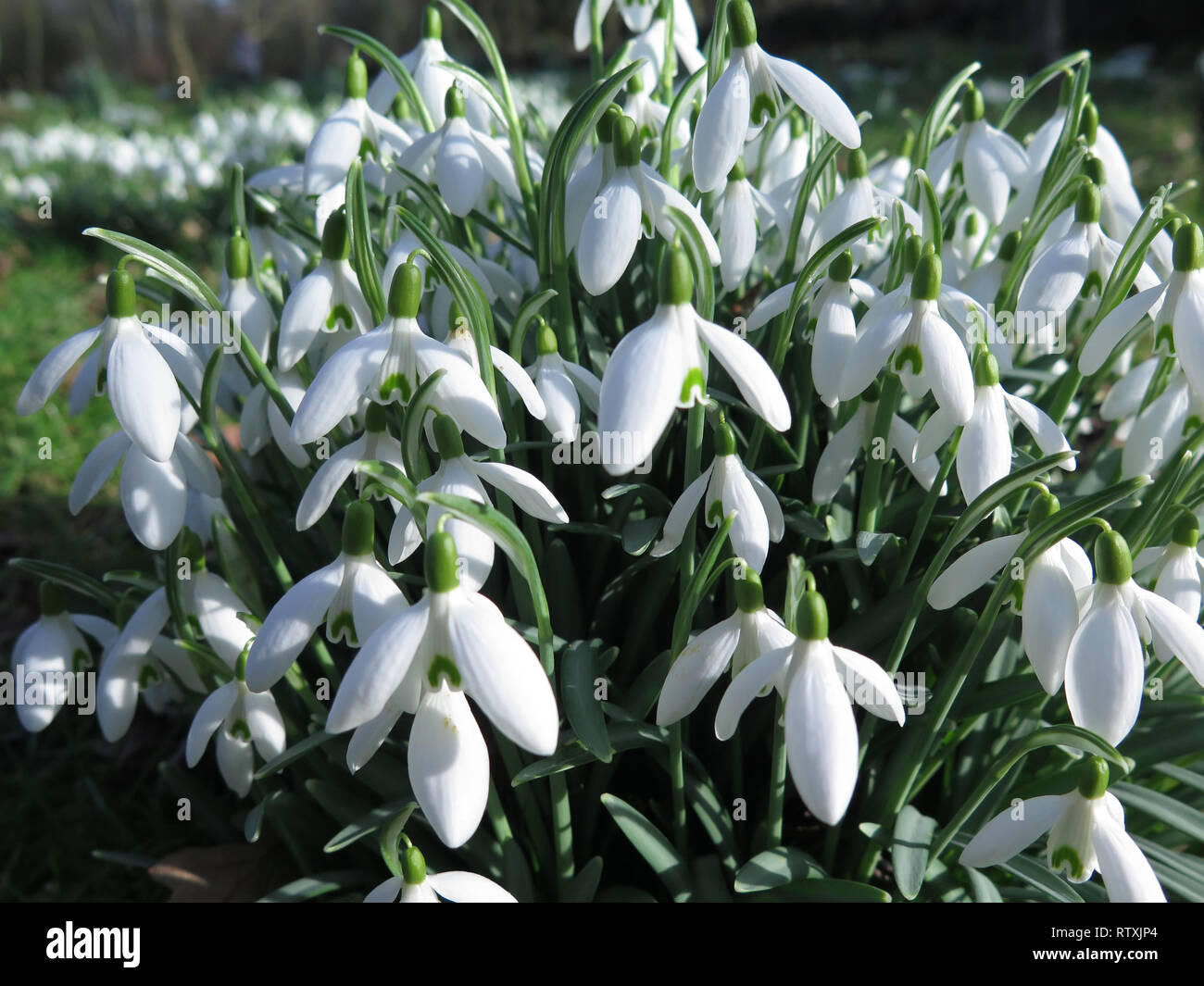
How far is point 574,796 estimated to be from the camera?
124cm

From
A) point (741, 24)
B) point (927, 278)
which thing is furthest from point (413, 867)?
point (741, 24)

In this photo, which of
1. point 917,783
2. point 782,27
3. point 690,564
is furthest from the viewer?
A: point 782,27

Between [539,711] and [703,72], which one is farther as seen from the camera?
[703,72]

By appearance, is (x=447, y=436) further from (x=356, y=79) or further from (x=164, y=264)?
(x=356, y=79)

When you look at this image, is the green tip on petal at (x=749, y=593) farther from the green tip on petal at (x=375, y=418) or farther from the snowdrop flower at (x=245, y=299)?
the snowdrop flower at (x=245, y=299)

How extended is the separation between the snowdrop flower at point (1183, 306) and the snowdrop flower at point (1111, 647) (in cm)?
23

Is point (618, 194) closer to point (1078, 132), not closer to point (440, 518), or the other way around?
point (440, 518)

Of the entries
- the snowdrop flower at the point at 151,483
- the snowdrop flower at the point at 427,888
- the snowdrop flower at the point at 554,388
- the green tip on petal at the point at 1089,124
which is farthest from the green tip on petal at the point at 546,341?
the green tip on petal at the point at 1089,124

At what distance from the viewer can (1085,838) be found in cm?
90

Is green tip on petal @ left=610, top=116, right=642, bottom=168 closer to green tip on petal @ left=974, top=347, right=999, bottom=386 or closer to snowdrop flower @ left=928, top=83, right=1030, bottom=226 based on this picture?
green tip on petal @ left=974, top=347, right=999, bottom=386

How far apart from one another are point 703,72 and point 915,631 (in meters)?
0.64

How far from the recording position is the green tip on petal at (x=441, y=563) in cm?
75

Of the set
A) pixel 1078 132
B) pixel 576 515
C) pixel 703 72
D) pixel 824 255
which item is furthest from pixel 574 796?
pixel 1078 132

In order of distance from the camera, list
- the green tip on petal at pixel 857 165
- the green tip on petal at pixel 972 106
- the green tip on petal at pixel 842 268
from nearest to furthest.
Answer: the green tip on petal at pixel 842 268
the green tip on petal at pixel 857 165
the green tip on petal at pixel 972 106
